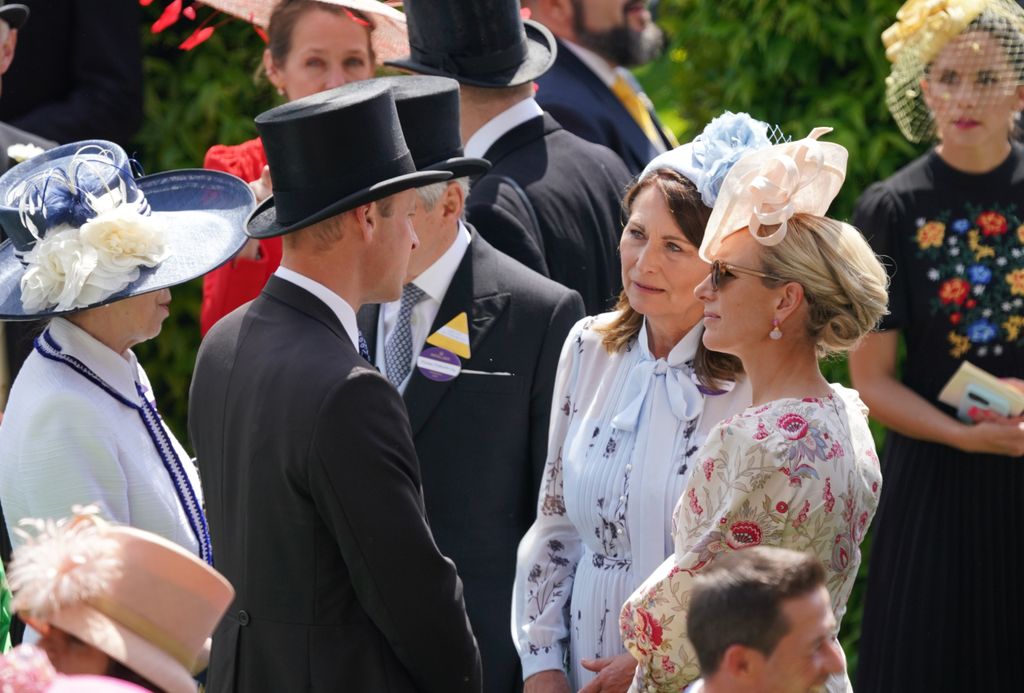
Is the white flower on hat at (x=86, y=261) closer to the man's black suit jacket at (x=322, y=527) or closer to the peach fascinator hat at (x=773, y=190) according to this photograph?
the man's black suit jacket at (x=322, y=527)

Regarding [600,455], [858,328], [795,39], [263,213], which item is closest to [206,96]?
[795,39]

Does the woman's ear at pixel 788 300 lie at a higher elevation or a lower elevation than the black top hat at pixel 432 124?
lower

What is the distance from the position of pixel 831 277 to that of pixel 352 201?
3.34ft

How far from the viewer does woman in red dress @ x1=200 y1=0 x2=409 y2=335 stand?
5000mm

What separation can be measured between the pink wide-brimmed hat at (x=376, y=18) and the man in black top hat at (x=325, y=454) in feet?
5.84

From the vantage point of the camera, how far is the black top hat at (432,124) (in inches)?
147

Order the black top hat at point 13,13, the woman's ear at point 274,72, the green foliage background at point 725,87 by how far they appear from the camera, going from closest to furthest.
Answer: the black top hat at point 13,13 → the woman's ear at point 274,72 → the green foliage background at point 725,87

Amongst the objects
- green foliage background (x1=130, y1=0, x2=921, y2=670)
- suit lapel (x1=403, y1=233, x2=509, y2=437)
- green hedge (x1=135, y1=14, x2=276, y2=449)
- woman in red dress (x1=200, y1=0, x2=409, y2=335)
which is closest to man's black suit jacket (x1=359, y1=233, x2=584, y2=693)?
suit lapel (x1=403, y1=233, x2=509, y2=437)

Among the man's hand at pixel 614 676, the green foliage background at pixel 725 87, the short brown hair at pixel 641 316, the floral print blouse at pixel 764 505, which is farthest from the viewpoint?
the green foliage background at pixel 725 87

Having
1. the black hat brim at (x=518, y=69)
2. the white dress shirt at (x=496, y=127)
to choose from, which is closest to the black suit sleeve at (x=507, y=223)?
the white dress shirt at (x=496, y=127)

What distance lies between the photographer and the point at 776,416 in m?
2.95

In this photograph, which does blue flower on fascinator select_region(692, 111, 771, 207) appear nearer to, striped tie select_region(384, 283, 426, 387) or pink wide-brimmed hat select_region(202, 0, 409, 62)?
striped tie select_region(384, 283, 426, 387)

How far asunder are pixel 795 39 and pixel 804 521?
3.22m

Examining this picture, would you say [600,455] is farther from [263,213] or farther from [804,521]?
[263,213]
